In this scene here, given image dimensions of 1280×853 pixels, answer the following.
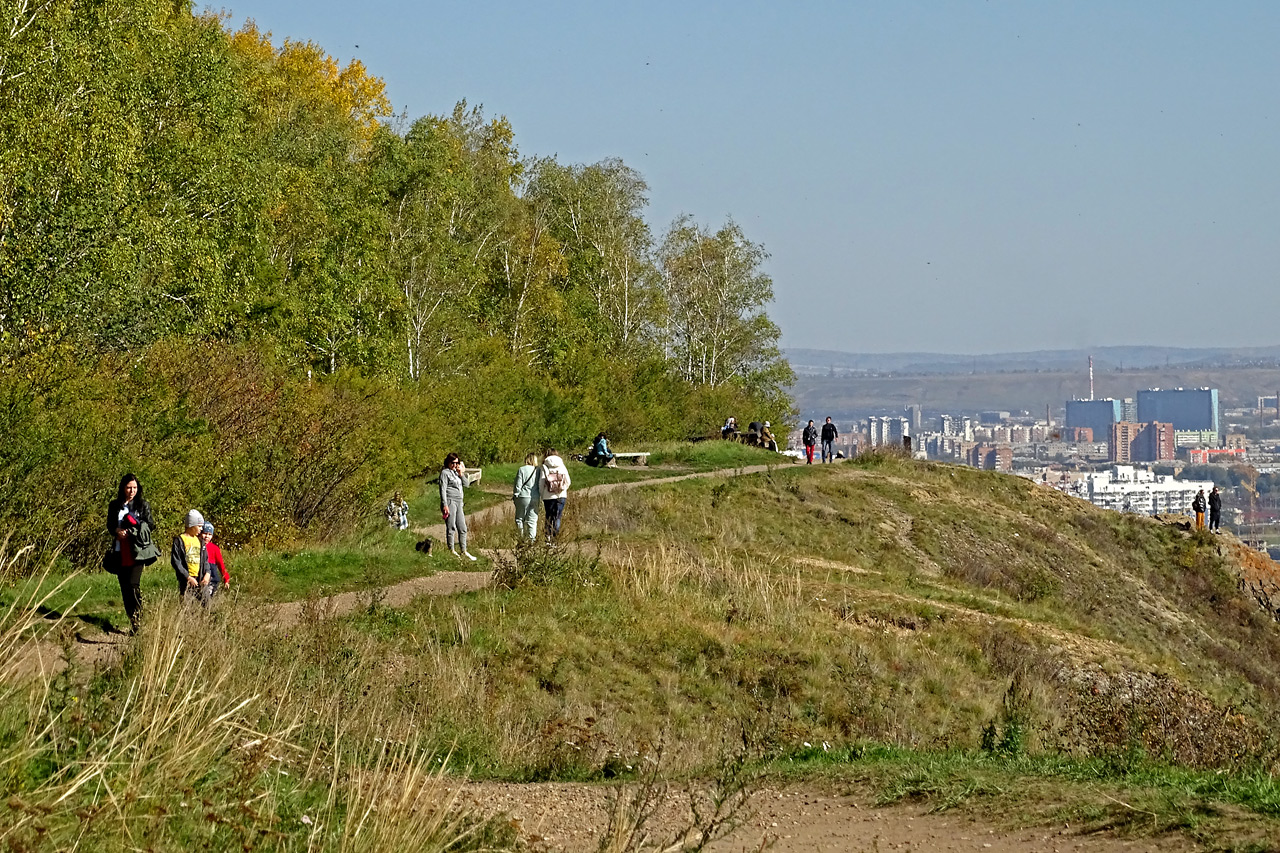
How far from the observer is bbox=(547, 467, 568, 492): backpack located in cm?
2261

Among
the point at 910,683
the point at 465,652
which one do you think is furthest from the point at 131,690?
the point at 910,683

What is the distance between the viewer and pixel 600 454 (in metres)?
42.5

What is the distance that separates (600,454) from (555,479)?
1981cm

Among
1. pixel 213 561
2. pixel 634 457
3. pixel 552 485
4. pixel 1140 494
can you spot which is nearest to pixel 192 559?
pixel 213 561

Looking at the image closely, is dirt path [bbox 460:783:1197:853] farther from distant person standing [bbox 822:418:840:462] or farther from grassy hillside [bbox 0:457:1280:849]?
distant person standing [bbox 822:418:840:462]

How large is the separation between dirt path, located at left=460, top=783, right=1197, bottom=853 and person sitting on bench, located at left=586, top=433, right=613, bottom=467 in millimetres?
31359

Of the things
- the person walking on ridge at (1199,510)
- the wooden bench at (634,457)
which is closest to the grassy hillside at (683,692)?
the wooden bench at (634,457)

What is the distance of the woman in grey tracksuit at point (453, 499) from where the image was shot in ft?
72.2

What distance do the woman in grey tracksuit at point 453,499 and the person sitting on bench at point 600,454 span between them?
64.6 ft

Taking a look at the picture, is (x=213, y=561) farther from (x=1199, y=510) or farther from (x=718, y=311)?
(x=718, y=311)

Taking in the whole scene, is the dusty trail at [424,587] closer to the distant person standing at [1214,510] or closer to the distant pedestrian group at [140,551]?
the distant pedestrian group at [140,551]

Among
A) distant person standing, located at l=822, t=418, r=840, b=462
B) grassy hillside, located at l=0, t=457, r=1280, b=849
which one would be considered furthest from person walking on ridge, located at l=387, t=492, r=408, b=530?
distant person standing, located at l=822, t=418, r=840, b=462

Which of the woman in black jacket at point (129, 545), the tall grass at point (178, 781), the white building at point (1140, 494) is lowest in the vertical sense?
the white building at point (1140, 494)

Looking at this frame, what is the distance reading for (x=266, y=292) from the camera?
3662 cm
